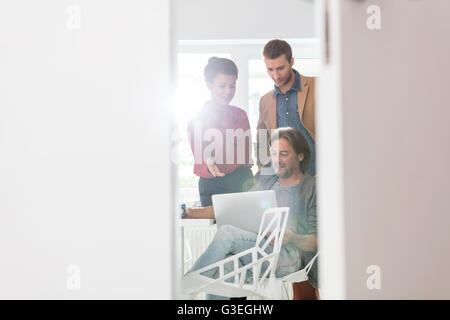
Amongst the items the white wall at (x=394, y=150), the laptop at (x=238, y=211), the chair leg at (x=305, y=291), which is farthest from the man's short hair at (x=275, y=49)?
the white wall at (x=394, y=150)

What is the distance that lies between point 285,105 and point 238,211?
0.76 m

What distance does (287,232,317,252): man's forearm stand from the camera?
8.64ft

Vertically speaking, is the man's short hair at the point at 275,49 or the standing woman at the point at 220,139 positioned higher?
the man's short hair at the point at 275,49

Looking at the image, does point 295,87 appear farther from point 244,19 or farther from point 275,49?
point 244,19

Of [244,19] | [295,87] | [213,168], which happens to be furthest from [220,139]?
[244,19]

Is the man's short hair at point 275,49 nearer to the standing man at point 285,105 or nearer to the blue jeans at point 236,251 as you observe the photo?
the standing man at point 285,105

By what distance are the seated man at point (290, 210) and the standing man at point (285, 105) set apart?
42 mm

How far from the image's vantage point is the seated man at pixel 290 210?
2.55 meters

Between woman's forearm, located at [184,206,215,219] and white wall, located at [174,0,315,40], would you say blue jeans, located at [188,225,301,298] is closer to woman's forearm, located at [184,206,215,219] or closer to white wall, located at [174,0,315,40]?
woman's forearm, located at [184,206,215,219]

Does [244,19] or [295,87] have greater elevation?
[244,19]

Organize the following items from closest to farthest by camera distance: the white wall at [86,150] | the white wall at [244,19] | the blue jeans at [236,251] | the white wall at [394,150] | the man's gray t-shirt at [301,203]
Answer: the white wall at [394,150], the white wall at [86,150], the blue jeans at [236,251], the man's gray t-shirt at [301,203], the white wall at [244,19]

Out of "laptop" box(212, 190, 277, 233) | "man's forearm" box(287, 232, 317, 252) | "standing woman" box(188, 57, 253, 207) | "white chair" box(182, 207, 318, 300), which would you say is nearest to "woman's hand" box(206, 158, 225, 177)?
"standing woman" box(188, 57, 253, 207)

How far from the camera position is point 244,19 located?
109 inches
